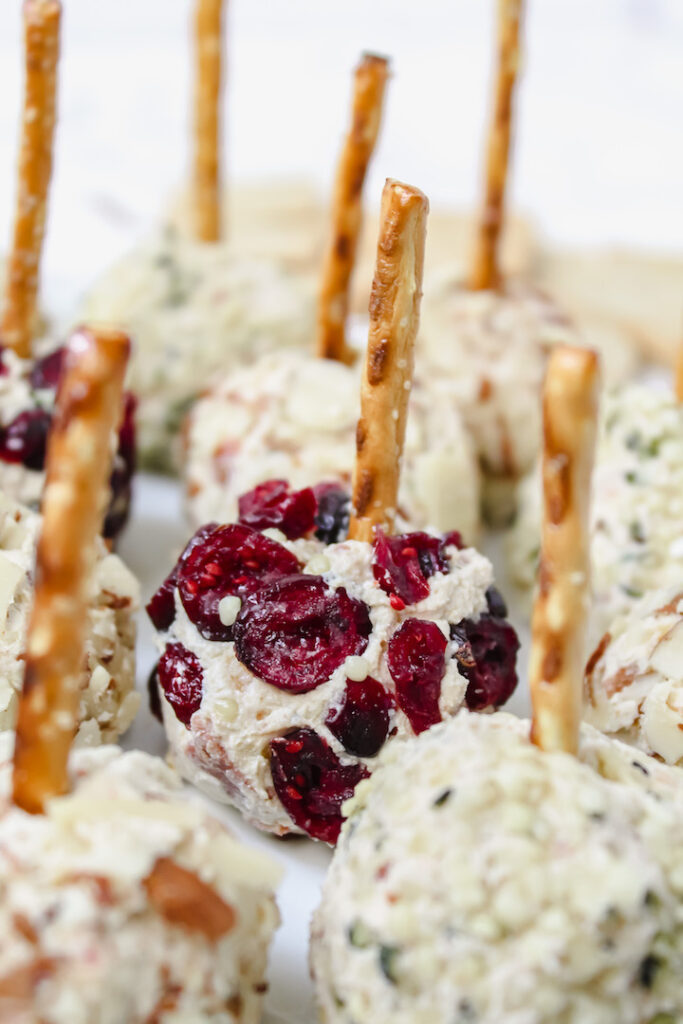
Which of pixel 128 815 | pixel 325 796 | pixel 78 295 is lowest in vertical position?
pixel 325 796

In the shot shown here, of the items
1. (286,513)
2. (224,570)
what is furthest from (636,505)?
(224,570)

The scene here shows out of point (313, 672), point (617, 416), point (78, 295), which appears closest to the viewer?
point (313, 672)

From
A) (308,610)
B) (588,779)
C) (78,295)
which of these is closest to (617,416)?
(308,610)

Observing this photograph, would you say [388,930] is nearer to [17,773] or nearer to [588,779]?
[588,779]

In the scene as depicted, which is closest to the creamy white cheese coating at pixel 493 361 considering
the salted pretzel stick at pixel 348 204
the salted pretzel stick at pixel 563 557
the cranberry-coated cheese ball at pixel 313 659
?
the salted pretzel stick at pixel 348 204

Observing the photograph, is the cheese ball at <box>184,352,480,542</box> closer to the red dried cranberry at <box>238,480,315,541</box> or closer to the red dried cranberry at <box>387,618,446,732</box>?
the red dried cranberry at <box>238,480,315,541</box>

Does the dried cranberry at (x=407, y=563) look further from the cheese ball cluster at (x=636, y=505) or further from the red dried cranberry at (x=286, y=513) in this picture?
the cheese ball cluster at (x=636, y=505)

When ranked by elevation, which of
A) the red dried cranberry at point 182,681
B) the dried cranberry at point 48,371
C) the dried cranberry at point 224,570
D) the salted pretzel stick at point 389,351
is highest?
the salted pretzel stick at point 389,351
